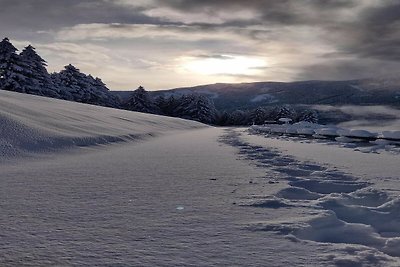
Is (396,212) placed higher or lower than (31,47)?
lower

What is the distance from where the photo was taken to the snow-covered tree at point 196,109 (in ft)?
195

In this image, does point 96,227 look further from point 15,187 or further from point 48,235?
point 15,187

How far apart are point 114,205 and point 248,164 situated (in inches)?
138

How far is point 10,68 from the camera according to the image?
32.8 m

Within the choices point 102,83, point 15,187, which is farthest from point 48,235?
point 102,83

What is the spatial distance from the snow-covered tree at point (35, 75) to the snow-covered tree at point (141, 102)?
18.5 metres

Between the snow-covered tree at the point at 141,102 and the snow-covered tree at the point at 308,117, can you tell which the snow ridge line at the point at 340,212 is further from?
the snow-covered tree at the point at 308,117

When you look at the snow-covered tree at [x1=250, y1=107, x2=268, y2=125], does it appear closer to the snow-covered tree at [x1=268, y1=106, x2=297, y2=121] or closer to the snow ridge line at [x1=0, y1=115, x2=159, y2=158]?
the snow-covered tree at [x1=268, y1=106, x2=297, y2=121]

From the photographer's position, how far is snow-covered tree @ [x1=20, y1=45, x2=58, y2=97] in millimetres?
34022

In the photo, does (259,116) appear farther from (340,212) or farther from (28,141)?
(340,212)

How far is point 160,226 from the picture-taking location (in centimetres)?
266

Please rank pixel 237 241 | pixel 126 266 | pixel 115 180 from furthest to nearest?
1. pixel 115 180
2. pixel 237 241
3. pixel 126 266

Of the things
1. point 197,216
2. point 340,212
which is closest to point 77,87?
point 197,216

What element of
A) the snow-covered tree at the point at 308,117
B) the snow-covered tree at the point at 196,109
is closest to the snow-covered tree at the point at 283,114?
the snow-covered tree at the point at 308,117
